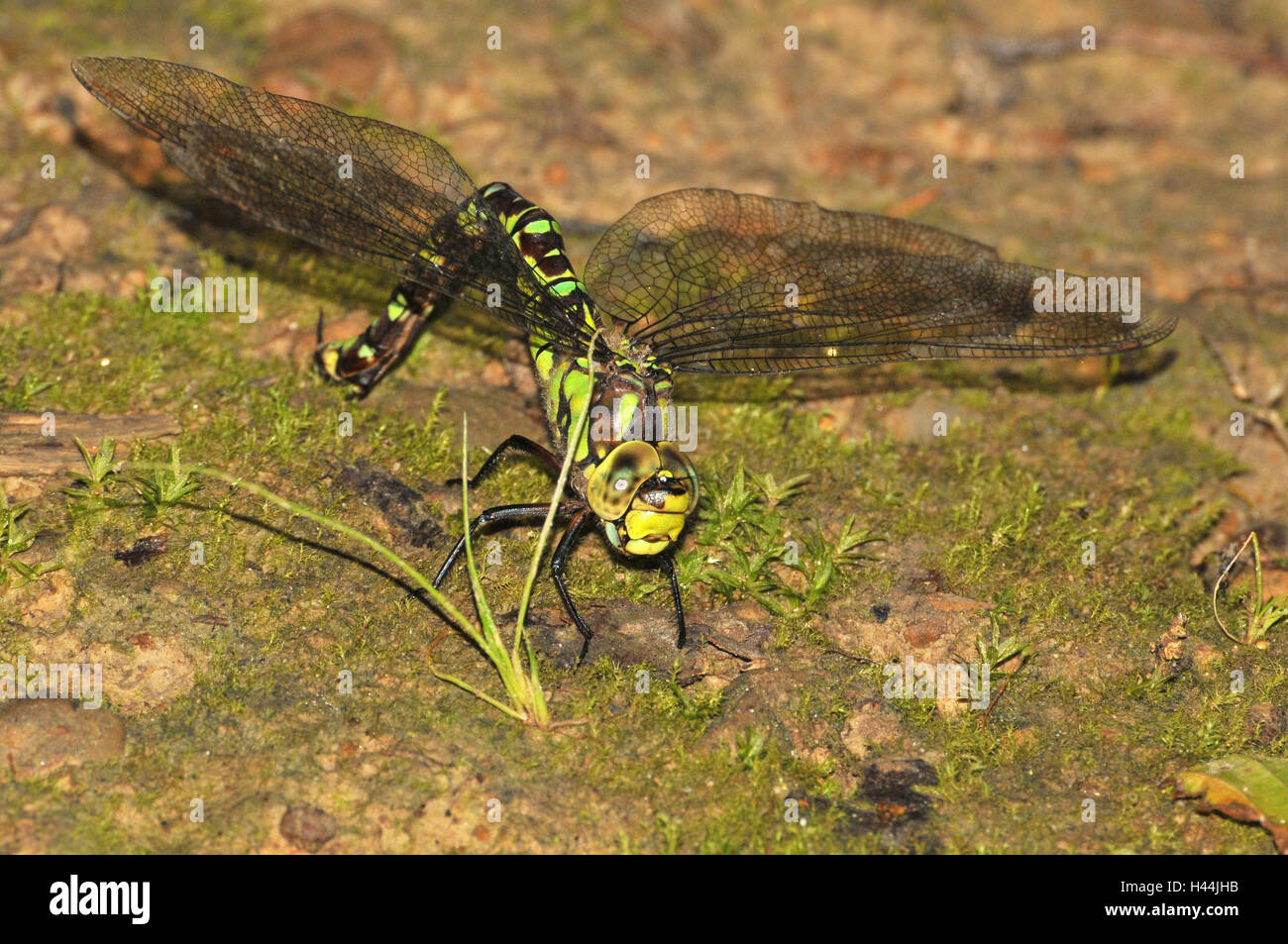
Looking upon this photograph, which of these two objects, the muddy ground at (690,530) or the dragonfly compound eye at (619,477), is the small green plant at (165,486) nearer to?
the muddy ground at (690,530)

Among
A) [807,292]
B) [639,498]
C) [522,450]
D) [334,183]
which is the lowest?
[639,498]

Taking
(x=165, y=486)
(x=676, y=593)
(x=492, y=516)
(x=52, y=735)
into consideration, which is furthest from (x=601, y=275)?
(x=52, y=735)

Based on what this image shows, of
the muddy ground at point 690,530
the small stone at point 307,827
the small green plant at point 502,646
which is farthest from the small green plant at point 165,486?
the small stone at point 307,827

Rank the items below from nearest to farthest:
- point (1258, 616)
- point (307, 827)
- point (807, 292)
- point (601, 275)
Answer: point (307, 827)
point (1258, 616)
point (807, 292)
point (601, 275)

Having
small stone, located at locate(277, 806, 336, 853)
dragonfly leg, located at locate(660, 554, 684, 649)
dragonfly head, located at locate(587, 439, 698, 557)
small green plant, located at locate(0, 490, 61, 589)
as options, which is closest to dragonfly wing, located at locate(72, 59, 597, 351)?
dragonfly head, located at locate(587, 439, 698, 557)

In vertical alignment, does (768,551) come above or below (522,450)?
below

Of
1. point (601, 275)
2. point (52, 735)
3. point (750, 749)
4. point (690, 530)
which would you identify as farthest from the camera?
point (601, 275)

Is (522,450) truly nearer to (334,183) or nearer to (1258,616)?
(334,183)
